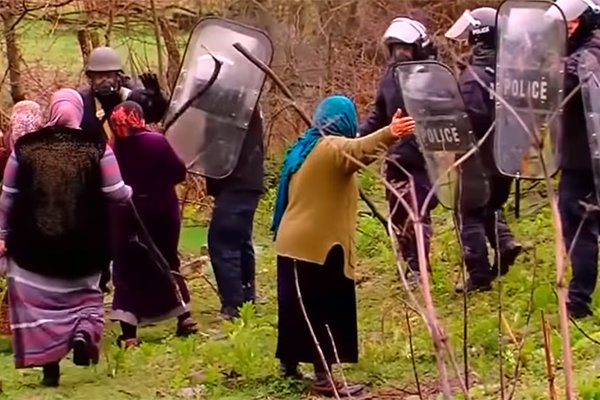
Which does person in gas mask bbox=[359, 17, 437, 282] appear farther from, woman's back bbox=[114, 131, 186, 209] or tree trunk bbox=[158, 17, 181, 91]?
tree trunk bbox=[158, 17, 181, 91]

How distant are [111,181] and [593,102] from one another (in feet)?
8.17

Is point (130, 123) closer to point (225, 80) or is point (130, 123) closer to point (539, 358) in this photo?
point (225, 80)

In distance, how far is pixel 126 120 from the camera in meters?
7.20

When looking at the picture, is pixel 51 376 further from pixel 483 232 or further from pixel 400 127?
pixel 483 232

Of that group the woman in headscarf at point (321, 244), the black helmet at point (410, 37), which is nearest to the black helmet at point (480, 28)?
the black helmet at point (410, 37)

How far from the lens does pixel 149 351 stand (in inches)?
278

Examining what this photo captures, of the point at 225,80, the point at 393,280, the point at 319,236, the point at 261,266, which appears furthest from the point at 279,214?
the point at 261,266

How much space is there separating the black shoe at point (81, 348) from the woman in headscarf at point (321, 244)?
1.01 meters

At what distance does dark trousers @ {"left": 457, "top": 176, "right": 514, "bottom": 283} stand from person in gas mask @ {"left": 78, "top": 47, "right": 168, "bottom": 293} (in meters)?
2.00

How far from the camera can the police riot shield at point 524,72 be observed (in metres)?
7.51

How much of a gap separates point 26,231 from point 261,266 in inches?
147

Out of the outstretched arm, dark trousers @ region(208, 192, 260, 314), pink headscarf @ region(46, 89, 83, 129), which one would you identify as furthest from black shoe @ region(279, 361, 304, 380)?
the outstretched arm

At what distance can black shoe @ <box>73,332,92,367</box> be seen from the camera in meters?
6.53

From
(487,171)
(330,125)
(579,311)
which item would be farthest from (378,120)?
(330,125)
